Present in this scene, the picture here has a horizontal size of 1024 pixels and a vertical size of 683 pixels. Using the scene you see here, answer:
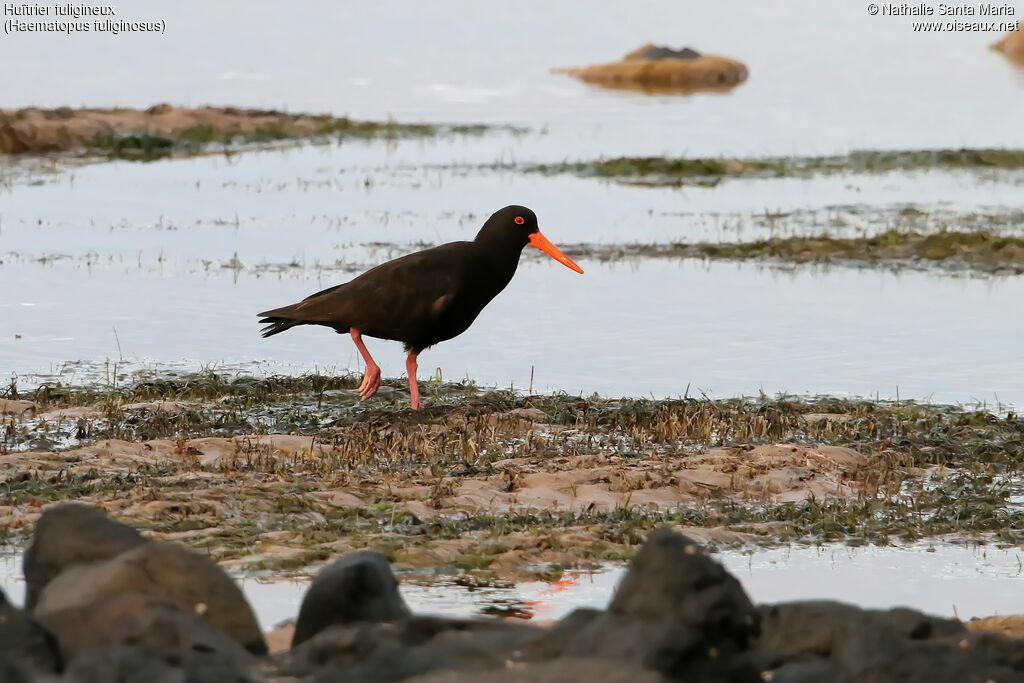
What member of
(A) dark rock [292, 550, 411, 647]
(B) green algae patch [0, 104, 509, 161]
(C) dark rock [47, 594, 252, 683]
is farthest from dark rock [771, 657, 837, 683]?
(B) green algae patch [0, 104, 509, 161]

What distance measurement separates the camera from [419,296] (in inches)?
486

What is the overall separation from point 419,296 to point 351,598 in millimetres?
6172

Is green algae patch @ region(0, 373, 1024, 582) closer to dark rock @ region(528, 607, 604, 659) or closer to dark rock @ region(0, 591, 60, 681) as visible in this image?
dark rock @ region(528, 607, 604, 659)

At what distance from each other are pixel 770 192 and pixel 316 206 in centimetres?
845

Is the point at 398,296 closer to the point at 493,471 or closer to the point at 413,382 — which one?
the point at 413,382

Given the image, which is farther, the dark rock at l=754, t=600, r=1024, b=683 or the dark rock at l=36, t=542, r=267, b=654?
the dark rock at l=36, t=542, r=267, b=654

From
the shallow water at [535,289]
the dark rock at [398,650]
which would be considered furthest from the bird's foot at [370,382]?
the dark rock at [398,650]

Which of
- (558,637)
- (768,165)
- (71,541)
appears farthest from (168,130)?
(558,637)

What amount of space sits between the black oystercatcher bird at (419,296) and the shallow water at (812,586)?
4.39 metres

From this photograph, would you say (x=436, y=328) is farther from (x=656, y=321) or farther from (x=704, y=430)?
(x=656, y=321)

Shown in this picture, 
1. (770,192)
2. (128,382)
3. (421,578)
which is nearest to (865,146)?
(770,192)

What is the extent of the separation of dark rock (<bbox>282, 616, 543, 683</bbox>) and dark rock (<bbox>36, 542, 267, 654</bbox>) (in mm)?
265

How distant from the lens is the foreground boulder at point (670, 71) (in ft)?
256

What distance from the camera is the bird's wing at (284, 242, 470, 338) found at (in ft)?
40.5
